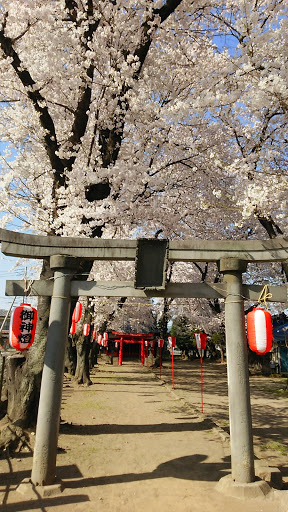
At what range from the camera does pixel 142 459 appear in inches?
269

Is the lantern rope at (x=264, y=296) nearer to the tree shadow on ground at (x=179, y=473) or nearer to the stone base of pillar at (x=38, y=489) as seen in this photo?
the tree shadow on ground at (x=179, y=473)

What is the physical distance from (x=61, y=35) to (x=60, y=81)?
119 centimetres

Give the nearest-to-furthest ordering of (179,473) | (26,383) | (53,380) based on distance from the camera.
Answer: (53,380) → (179,473) → (26,383)

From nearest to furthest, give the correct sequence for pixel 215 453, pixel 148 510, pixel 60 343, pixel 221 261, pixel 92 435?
pixel 148 510 < pixel 60 343 < pixel 221 261 < pixel 215 453 < pixel 92 435

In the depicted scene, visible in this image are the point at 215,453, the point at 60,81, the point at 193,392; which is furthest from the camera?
the point at 193,392

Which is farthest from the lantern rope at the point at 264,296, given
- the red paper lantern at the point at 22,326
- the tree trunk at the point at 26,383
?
the tree trunk at the point at 26,383

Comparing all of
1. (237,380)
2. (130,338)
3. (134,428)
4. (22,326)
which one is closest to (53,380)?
(22,326)

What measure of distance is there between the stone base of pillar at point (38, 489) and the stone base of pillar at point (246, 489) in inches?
96.2

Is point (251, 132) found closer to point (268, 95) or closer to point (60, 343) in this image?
point (268, 95)

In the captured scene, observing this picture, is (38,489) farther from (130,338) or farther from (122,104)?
(130,338)

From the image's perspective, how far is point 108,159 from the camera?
9742 mm

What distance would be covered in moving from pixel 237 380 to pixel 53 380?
2.96 metres

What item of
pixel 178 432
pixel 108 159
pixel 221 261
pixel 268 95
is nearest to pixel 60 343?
pixel 221 261

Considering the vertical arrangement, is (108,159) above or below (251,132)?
below
